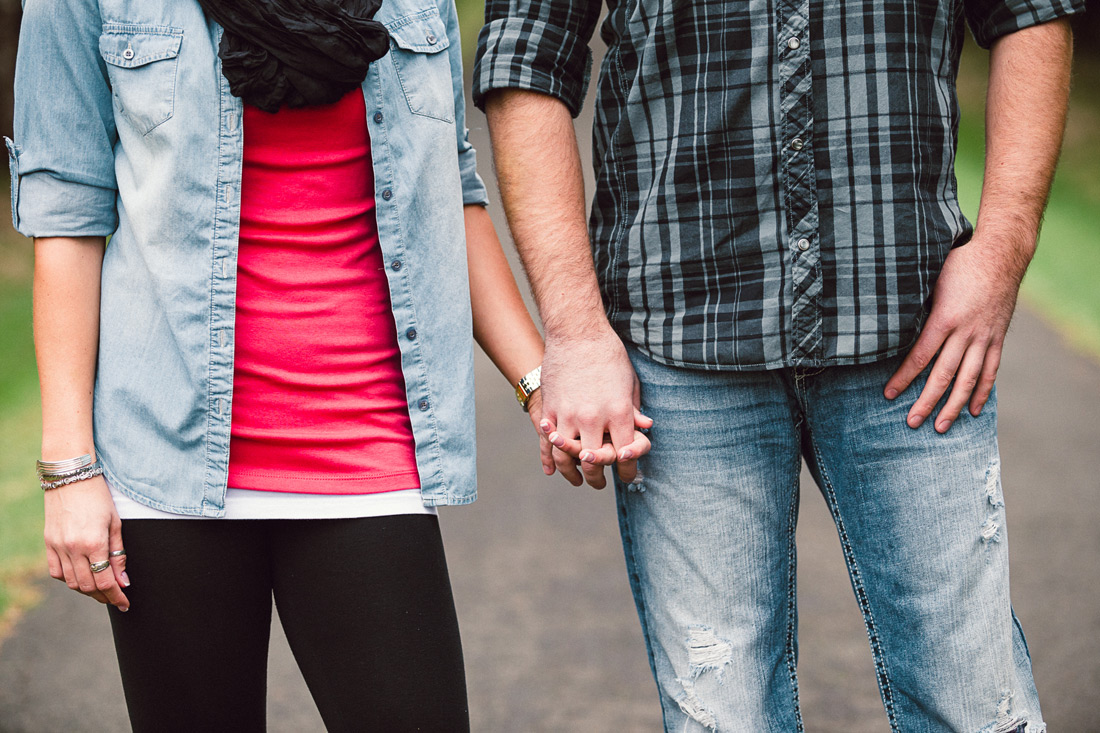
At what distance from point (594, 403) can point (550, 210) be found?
0.37 meters

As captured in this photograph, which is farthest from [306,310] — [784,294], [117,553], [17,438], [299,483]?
[17,438]

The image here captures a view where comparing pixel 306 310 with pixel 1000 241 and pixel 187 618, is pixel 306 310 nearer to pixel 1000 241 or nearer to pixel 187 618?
pixel 187 618

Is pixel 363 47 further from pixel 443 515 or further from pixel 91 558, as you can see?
pixel 443 515

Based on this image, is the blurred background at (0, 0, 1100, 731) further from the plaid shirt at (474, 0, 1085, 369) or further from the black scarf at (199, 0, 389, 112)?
the black scarf at (199, 0, 389, 112)

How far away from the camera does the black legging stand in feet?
6.32

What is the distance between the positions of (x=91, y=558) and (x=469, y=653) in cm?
242

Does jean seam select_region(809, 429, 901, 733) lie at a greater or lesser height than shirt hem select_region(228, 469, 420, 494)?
lesser

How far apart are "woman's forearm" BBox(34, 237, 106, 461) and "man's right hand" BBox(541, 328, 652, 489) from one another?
0.82 m

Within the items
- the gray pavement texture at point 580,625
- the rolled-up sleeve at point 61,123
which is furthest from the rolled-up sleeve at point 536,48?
the gray pavement texture at point 580,625

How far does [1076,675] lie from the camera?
152 inches

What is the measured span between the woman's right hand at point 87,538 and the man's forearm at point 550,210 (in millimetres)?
833

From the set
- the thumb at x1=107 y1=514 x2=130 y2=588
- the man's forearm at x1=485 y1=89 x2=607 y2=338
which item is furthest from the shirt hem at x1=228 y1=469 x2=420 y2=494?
the man's forearm at x1=485 y1=89 x2=607 y2=338

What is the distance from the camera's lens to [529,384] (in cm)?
218

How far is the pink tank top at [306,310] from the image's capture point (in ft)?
6.34
